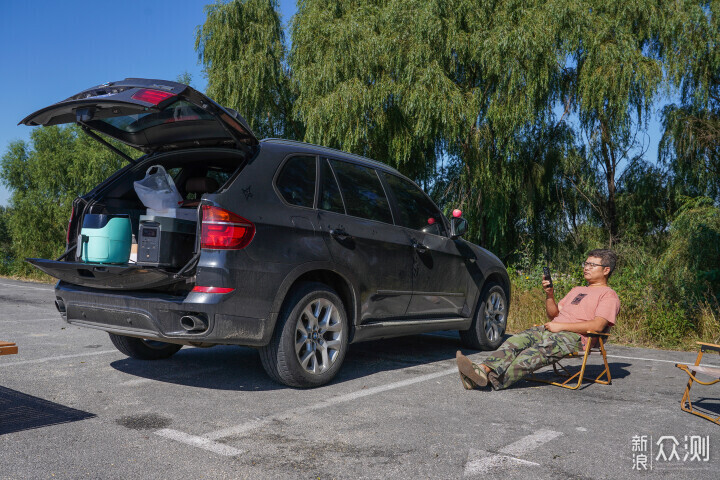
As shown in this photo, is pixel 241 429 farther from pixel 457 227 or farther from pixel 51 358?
pixel 457 227

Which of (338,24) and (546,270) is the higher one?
(338,24)

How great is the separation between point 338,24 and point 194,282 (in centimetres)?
1160

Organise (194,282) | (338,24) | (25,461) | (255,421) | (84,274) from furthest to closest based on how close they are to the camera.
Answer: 1. (338,24)
2. (84,274)
3. (194,282)
4. (255,421)
5. (25,461)

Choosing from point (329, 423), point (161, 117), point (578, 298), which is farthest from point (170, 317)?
point (578, 298)

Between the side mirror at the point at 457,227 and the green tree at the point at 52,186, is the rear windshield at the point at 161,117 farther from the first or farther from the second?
the green tree at the point at 52,186

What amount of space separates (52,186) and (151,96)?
93.6 feet

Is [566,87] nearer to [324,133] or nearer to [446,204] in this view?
[446,204]

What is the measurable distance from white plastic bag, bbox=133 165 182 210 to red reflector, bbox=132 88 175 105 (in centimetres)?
93

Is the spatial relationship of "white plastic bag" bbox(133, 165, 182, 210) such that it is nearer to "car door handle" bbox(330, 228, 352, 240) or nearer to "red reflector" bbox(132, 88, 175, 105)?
"red reflector" bbox(132, 88, 175, 105)

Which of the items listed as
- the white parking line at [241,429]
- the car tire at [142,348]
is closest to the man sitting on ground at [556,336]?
the white parking line at [241,429]

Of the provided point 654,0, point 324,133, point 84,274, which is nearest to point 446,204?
point 324,133

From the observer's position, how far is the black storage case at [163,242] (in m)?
4.76

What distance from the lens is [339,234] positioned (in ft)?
17.6

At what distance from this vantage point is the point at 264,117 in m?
17.5
